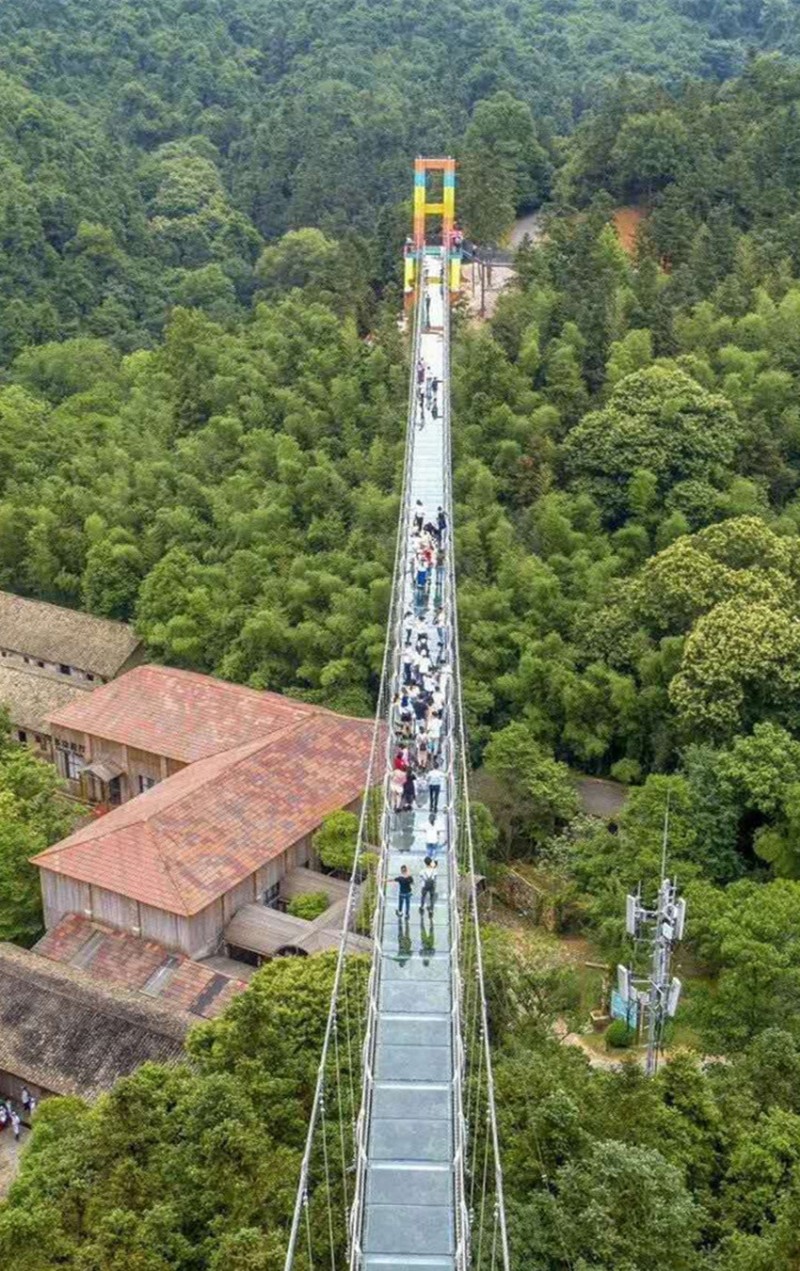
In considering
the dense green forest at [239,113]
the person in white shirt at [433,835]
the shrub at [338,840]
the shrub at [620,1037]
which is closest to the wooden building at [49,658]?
the shrub at [338,840]

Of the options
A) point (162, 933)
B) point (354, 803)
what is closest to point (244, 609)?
point (354, 803)

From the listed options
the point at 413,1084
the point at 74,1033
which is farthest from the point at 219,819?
the point at 413,1084

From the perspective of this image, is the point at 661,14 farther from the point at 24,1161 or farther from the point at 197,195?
the point at 24,1161

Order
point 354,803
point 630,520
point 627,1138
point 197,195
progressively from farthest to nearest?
point 197,195
point 630,520
point 354,803
point 627,1138

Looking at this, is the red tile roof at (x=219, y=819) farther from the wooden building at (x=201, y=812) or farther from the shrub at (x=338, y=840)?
the shrub at (x=338, y=840)

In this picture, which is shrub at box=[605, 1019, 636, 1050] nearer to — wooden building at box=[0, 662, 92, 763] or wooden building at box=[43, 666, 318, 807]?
wooden building at box=[43, 666, 318, 807]

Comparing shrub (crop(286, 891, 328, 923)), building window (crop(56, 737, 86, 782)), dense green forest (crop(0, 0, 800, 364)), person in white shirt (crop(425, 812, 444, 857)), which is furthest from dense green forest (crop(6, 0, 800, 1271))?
shrub (crop(286, 891, 328, 923))
